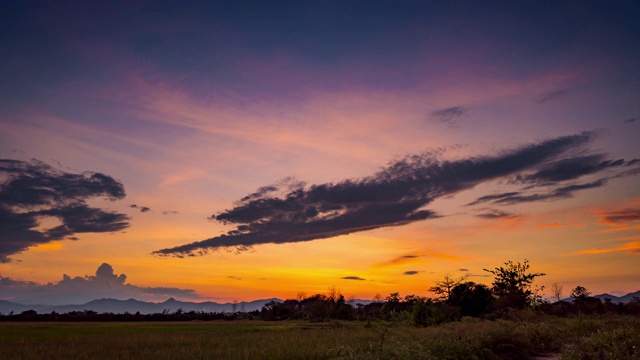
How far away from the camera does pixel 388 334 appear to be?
17547 mm

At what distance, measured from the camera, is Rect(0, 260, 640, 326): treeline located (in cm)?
3681

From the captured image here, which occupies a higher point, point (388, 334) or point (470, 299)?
point (470, 299)

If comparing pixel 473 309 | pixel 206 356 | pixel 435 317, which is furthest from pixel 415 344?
pixel 473 309

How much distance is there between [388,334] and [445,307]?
1010 inches

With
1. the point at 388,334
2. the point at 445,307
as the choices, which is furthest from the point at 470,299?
the point at 388,334

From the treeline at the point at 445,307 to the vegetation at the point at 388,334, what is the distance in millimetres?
111

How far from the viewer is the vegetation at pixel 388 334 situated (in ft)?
44.0

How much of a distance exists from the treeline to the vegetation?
0.11 metres

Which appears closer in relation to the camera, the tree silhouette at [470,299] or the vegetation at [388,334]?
the vegetation at [388,334]

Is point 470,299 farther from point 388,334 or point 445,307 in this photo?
point 388,334

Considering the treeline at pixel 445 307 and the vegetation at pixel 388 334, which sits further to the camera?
the treeline at pixel 445 307

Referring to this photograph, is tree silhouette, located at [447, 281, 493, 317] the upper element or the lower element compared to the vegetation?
upper

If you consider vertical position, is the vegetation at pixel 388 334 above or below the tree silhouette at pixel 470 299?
below

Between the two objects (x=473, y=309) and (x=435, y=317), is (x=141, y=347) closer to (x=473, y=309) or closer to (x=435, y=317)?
(x=435, y=317)
